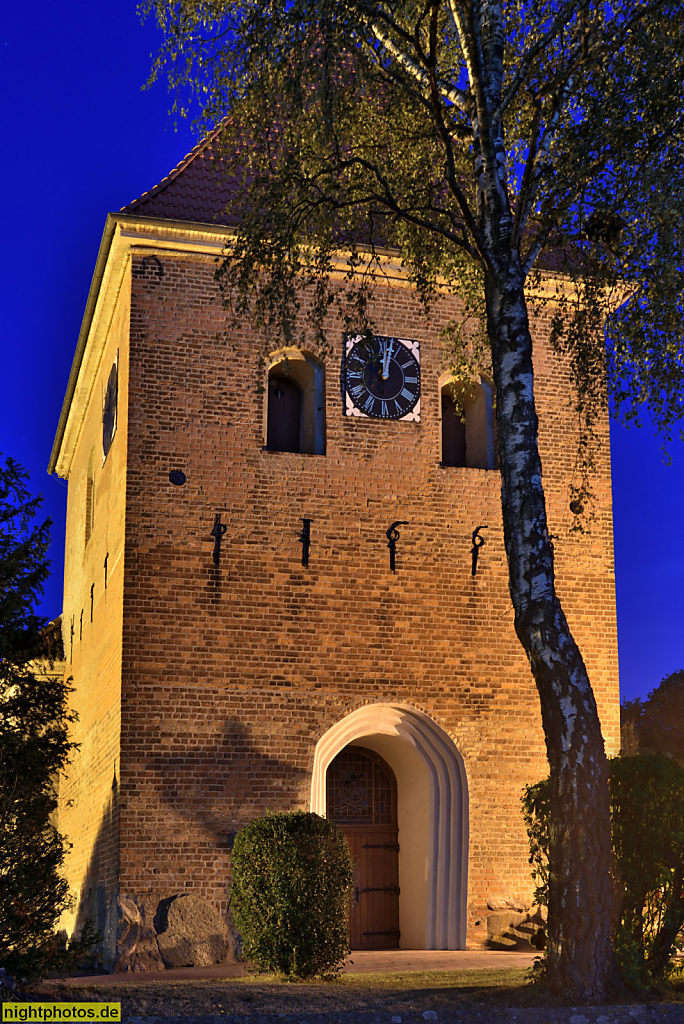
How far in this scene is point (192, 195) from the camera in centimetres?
1598

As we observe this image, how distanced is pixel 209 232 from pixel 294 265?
169 inches

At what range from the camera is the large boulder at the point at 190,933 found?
1328 cm

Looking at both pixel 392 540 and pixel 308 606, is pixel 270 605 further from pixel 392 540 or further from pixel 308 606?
pixel 392 540

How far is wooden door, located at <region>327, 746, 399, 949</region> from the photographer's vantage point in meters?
15.8

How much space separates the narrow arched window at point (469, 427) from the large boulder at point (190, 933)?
6931 millimetres

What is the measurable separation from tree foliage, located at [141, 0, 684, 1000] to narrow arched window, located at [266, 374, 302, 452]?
370cm

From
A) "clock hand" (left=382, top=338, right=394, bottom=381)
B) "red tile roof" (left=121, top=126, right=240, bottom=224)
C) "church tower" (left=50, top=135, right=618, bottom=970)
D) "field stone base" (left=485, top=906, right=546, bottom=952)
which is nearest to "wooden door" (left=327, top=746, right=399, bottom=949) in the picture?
"church tower" (left=50, top=135, right=618, bottom=970)

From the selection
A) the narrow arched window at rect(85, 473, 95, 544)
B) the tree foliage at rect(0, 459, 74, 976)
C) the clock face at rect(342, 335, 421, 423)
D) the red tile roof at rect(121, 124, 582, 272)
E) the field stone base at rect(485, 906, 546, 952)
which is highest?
the red tile roof at rect(121, 124, 582, 272)

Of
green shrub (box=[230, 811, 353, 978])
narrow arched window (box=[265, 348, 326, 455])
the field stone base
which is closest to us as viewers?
green shrub (box=[230, 811, 353, 978])

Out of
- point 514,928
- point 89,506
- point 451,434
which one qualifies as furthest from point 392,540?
point 89,506

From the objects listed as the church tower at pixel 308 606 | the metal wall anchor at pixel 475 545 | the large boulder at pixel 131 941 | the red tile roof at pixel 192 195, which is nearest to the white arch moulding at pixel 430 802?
the church tower at pixel 308 606

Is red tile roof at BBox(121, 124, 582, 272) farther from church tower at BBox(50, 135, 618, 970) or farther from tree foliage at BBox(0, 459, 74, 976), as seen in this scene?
tree foliage at BBox(0, 459, 74, 976)

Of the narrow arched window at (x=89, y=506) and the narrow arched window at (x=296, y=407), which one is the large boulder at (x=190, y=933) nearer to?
the narrow arched window at (x=296, y=407)

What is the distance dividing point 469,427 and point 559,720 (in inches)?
334
